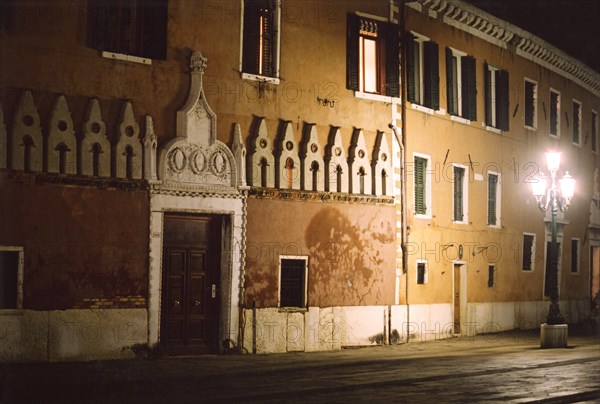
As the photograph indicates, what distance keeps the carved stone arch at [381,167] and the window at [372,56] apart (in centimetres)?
137

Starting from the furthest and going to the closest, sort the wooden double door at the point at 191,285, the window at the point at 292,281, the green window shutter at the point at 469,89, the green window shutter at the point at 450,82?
1. the green window shutter at the point at 469,89
2. the green window shutter at the point at 450,82
3. the window at the point at 292,281
4. the wooden double door at the point at 191,285

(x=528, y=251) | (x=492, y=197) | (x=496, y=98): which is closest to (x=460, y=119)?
(x=496, y=98)

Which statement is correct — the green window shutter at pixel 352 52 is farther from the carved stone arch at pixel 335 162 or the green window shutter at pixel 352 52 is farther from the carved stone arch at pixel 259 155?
the carved stone arch at pixel 259 155

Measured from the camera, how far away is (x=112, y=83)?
1745 cm

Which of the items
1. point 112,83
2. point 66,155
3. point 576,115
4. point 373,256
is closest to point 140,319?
point 66,155

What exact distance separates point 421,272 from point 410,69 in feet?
19.0

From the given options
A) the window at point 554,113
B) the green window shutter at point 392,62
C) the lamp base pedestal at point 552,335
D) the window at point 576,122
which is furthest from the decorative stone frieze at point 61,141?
the window at point 576,122

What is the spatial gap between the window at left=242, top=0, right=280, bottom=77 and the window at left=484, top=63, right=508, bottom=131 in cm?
985

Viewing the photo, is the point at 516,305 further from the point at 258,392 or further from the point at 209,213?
the point at 258,392

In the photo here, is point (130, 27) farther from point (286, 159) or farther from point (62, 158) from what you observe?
point (286, 159)

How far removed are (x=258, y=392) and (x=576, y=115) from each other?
25.3 meters

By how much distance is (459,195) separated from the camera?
25.9 metres

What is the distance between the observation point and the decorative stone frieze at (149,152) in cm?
1775

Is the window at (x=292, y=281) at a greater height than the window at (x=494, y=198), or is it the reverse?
the window at (x=494, y=198)
